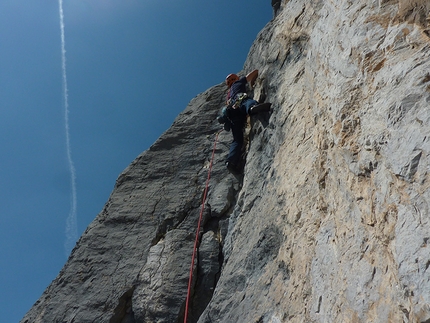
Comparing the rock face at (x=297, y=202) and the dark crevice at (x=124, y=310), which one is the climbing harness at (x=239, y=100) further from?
the dark crevice at (x=124, y=310)

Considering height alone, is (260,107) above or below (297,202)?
above

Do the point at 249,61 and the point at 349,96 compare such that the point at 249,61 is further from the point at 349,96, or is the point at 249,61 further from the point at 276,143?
the point at 349,96

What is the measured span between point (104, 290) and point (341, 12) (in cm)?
478

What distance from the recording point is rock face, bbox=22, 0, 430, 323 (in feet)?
7.41

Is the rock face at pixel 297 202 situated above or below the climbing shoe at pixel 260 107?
below

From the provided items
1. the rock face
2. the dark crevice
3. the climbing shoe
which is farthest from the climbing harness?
the dark crevice

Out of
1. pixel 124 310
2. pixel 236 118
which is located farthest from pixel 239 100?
pixel 124 310

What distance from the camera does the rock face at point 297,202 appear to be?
2.26 metres

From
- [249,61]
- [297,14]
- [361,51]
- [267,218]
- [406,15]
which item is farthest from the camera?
[249,61]

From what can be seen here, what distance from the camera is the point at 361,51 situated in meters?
3.04

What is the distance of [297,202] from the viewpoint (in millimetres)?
3855

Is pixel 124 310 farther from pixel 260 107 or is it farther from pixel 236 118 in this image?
pixel 260 107

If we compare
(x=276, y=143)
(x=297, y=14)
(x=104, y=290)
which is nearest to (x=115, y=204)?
(x=104, y=290)

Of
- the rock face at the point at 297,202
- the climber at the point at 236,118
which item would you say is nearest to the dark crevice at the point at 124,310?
the rock face at the point at 297,202
